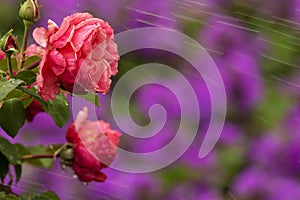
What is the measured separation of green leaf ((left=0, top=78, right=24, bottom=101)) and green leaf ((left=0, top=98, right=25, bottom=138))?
0.14 feet

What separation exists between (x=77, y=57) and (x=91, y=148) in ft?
0.49

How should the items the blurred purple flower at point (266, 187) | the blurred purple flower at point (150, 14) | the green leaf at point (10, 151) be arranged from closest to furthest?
the green leaf at point (10, 151)
the blurred purple flower at point (266, 187)
the blurred purple flower at point (150, 14)

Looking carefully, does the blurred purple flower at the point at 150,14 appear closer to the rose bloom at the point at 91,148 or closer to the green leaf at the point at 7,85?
the rose bloom at the point at 91,148

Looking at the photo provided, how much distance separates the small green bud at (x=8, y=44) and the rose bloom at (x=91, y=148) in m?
0.14

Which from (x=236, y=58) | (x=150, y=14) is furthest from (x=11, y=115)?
(x=150, y=14)

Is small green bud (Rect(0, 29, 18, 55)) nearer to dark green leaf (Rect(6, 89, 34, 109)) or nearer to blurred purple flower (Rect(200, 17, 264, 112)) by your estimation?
dark green leaf (Rect(6, 89, 34, 109))

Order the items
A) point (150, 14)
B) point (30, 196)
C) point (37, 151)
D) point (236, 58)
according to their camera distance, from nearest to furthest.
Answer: point (30, 196), point (37, 151), point (236, 58), point (150, 14)

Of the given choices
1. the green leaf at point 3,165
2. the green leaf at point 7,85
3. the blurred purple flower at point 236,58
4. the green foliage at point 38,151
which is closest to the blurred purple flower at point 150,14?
the blurred purple flower at point 236,58

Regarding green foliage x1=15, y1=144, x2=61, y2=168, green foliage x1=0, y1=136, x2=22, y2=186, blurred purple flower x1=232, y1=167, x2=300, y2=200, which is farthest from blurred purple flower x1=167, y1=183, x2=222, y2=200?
green foliage x1=0, y1=136, x2=22, y2=186

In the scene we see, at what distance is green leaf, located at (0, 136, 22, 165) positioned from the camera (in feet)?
2.21

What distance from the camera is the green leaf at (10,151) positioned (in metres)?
0.67

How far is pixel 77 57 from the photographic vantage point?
583mm

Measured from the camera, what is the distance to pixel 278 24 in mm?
1430

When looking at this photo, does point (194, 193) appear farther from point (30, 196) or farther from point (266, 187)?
point (30, 196)
